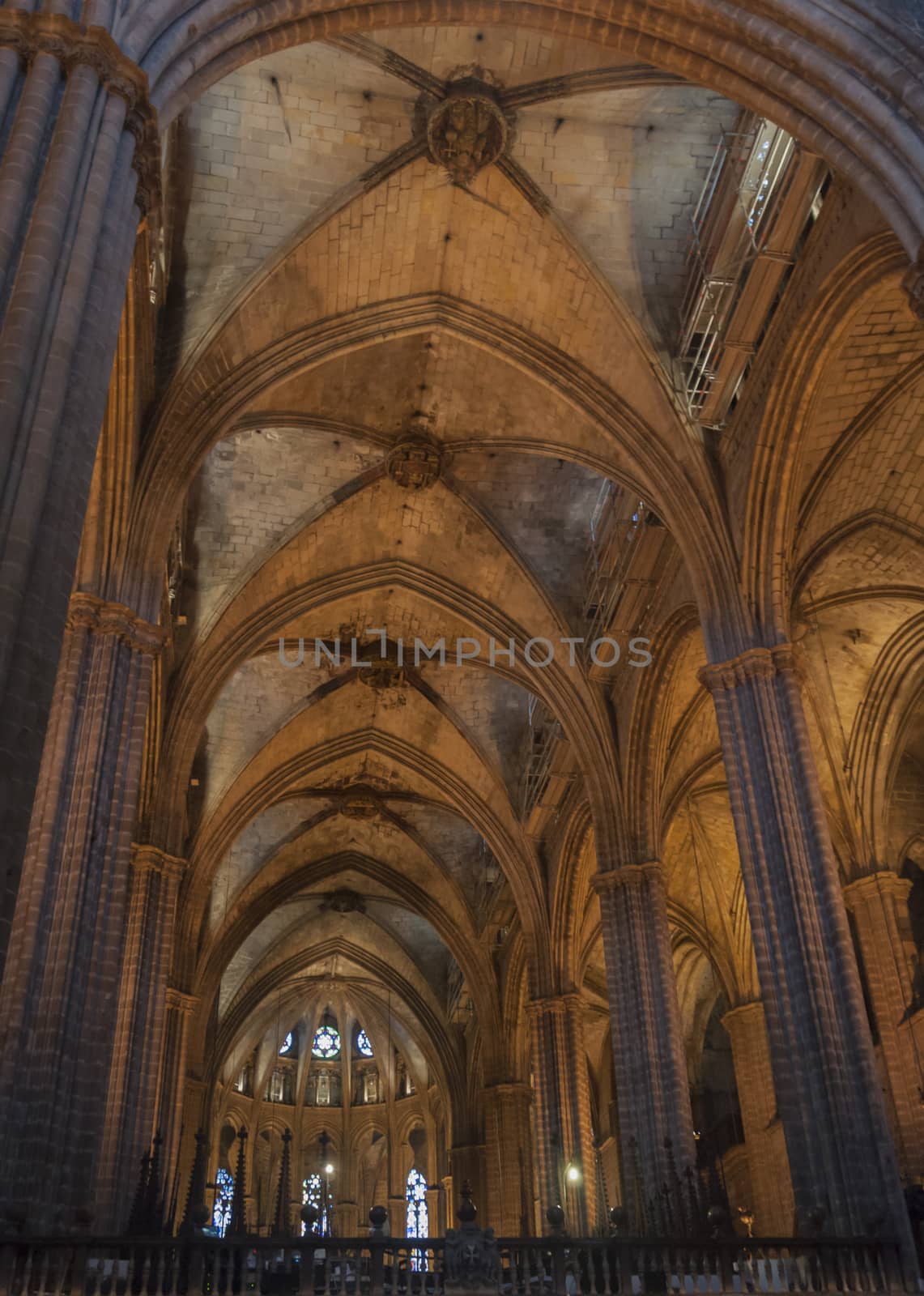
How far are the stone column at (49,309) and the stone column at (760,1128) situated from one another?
643 inches

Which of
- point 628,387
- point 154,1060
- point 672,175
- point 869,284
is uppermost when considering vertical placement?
point 672,175

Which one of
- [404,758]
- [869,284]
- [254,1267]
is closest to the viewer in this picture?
[254,1267]

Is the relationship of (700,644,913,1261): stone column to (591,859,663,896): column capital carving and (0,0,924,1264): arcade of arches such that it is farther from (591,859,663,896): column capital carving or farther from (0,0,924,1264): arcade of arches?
(591,859,663,896): column capital carving

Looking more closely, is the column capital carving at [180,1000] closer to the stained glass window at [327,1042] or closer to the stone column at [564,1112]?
the stone column at [564,1112]

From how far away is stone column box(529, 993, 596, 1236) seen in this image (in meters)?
19.5

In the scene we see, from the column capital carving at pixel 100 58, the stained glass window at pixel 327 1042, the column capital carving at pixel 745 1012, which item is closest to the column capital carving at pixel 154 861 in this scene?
the column capital carving at pixel 100 58

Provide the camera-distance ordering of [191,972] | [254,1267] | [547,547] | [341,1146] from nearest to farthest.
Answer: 1. [254,1267]
2. [547,547]
3. [191,972]
4. [341,1146]

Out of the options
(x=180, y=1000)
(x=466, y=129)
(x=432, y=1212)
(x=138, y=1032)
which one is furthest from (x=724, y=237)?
(x=432, y=1212)

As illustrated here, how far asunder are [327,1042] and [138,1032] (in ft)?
72.2

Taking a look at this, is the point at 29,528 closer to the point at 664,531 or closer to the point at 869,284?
the point at 869,284

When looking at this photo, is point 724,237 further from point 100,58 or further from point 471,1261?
point 471,1261

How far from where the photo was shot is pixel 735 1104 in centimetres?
2530

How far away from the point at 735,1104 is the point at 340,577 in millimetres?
13855

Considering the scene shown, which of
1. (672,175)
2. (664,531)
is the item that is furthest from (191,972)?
(672,175)
